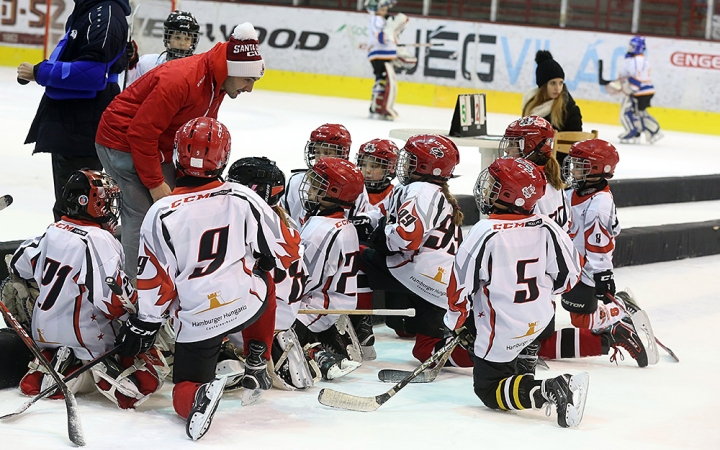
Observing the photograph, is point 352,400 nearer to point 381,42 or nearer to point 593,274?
point 593,274

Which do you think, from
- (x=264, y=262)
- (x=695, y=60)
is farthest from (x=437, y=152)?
(x=695, y=60)

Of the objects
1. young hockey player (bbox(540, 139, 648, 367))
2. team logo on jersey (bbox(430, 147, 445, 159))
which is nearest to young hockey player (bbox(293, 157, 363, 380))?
team logo on jersey (bbox(430, 147, 445, 159))

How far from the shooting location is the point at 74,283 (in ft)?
10.4

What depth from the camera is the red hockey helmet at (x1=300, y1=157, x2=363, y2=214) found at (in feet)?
12.5

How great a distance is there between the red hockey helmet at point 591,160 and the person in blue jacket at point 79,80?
1.92 m

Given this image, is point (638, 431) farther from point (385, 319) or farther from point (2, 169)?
point (2, 169)

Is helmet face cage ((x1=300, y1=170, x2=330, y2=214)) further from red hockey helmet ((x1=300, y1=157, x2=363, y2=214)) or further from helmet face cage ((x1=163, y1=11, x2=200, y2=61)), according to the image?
helmet face cage ((x1=163, y1=11, x2=200, y2=61))

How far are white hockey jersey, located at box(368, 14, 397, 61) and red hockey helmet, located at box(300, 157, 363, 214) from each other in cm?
919

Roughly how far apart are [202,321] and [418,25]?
12157 millimetres

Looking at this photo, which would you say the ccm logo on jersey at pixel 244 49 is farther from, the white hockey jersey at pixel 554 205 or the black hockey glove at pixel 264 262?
the white hockey jersey at pixel 554 205

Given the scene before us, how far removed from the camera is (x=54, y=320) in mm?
3201

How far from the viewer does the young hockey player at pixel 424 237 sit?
156 inches

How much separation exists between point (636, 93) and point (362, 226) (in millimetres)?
9151

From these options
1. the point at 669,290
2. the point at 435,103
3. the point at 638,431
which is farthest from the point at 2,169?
the point at 435,103
